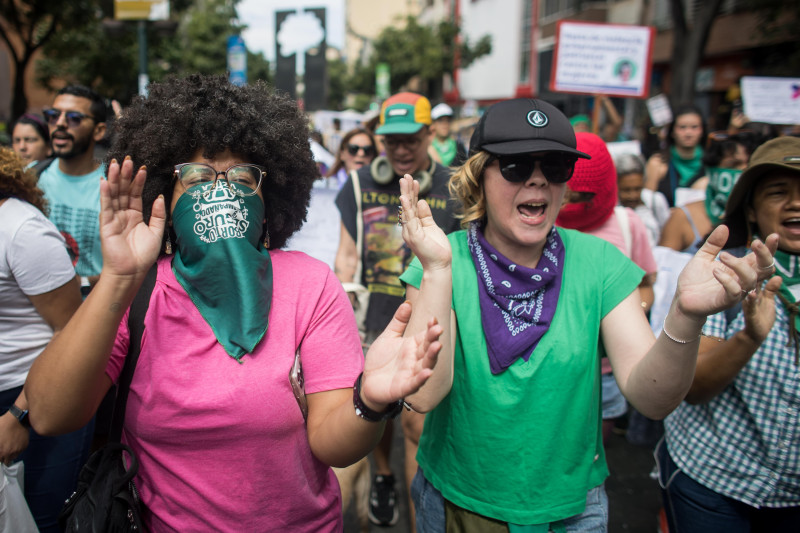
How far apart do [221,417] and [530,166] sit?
116cm

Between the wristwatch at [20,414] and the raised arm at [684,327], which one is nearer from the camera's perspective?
the raised arm at [684,327]

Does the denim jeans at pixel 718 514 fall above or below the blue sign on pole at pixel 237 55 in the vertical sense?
below

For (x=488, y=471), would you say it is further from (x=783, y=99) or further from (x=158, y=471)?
(x=783, y=99)

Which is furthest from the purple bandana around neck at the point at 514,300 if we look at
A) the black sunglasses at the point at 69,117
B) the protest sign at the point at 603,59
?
the protest sign at the point at 603,59

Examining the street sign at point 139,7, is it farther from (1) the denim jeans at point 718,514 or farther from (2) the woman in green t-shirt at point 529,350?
(1) the denim jeans at point 718,514

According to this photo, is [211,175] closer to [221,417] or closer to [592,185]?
[221,417]

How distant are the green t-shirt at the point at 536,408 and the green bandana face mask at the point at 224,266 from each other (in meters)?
0.47

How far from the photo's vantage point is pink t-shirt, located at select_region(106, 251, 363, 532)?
1.60m

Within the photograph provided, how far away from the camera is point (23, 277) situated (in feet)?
7.43

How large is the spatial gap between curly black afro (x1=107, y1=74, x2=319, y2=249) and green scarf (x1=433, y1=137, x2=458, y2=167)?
18.4 feet

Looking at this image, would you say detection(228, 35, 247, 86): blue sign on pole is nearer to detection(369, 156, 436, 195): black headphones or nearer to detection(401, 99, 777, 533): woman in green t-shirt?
detection(369, 156, 436, 195): black headphones

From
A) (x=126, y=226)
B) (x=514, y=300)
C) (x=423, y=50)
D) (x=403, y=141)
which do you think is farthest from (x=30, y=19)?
(x=423, y=50)

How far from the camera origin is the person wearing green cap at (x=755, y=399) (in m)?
1.97

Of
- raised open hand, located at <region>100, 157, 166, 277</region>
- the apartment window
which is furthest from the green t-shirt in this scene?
the apartment window
